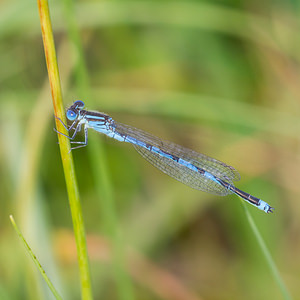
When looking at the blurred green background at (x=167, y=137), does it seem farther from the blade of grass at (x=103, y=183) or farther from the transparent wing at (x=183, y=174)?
the blade of grass at (x=103, y=183)

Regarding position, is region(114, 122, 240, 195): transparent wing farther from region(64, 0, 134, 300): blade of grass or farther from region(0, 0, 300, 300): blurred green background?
region(64, 0, 134, 300): blade of grass

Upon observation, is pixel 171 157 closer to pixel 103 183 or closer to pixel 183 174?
pixel 183 174

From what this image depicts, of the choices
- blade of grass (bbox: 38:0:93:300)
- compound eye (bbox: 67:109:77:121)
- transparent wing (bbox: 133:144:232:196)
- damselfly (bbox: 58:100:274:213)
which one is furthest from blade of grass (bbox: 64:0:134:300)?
transparent wing (bbox: 133:144:232:196)

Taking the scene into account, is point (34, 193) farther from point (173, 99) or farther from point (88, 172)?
point (173, 99)

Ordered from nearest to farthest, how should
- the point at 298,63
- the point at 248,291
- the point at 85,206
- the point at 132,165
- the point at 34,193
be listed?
1. the point at 34,193
2. the point at 248,291
3. the point at 85,206
4. the point at 132,165
5. the point at 298,63

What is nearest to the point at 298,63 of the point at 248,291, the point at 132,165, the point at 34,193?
the point at 132,165
